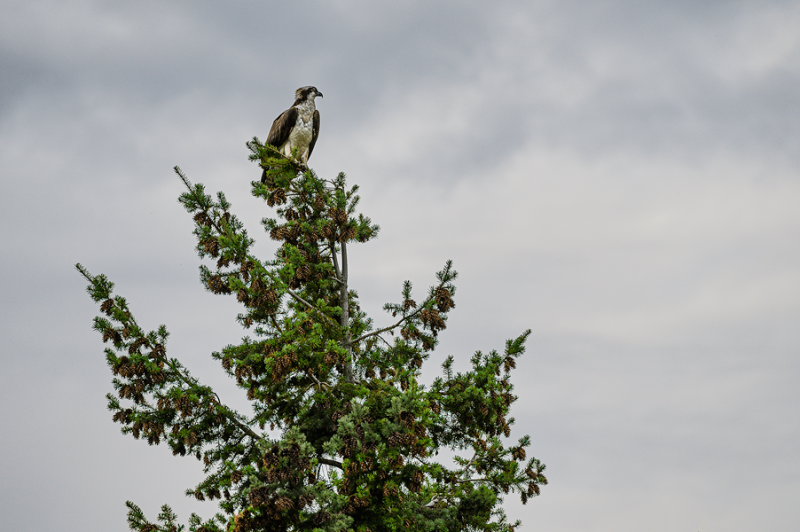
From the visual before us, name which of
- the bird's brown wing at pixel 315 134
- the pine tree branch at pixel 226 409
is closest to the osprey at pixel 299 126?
the bird's brown wing at pixel 315 134

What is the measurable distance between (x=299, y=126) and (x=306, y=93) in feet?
3.42

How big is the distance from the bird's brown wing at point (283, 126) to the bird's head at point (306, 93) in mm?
500

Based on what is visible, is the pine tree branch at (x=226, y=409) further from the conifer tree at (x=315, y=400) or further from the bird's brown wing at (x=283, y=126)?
the bird's brown wing at (x=283, y=126)

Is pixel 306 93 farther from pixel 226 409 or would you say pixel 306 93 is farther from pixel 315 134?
pixel 226 409

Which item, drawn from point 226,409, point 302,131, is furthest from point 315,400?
point 302,131

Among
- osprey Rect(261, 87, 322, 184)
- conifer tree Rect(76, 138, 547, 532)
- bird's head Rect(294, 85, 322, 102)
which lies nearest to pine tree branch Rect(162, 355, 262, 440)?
conifer tree Rect(76, 138, 547, 532)

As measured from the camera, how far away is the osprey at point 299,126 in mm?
13461

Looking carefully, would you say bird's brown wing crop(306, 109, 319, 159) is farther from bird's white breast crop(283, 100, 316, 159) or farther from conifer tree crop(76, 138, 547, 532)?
conifer tree crop(76, 138, 547, 532)

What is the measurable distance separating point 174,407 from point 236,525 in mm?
2254

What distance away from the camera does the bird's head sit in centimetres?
1399

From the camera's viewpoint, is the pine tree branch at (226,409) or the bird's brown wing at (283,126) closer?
the pine tree branch at (226,409)

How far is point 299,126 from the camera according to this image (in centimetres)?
1348

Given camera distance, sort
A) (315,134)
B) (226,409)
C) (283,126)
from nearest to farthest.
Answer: (226,409) < (283,126) < (315,134)

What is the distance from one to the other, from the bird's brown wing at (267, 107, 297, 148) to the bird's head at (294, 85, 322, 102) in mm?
500
